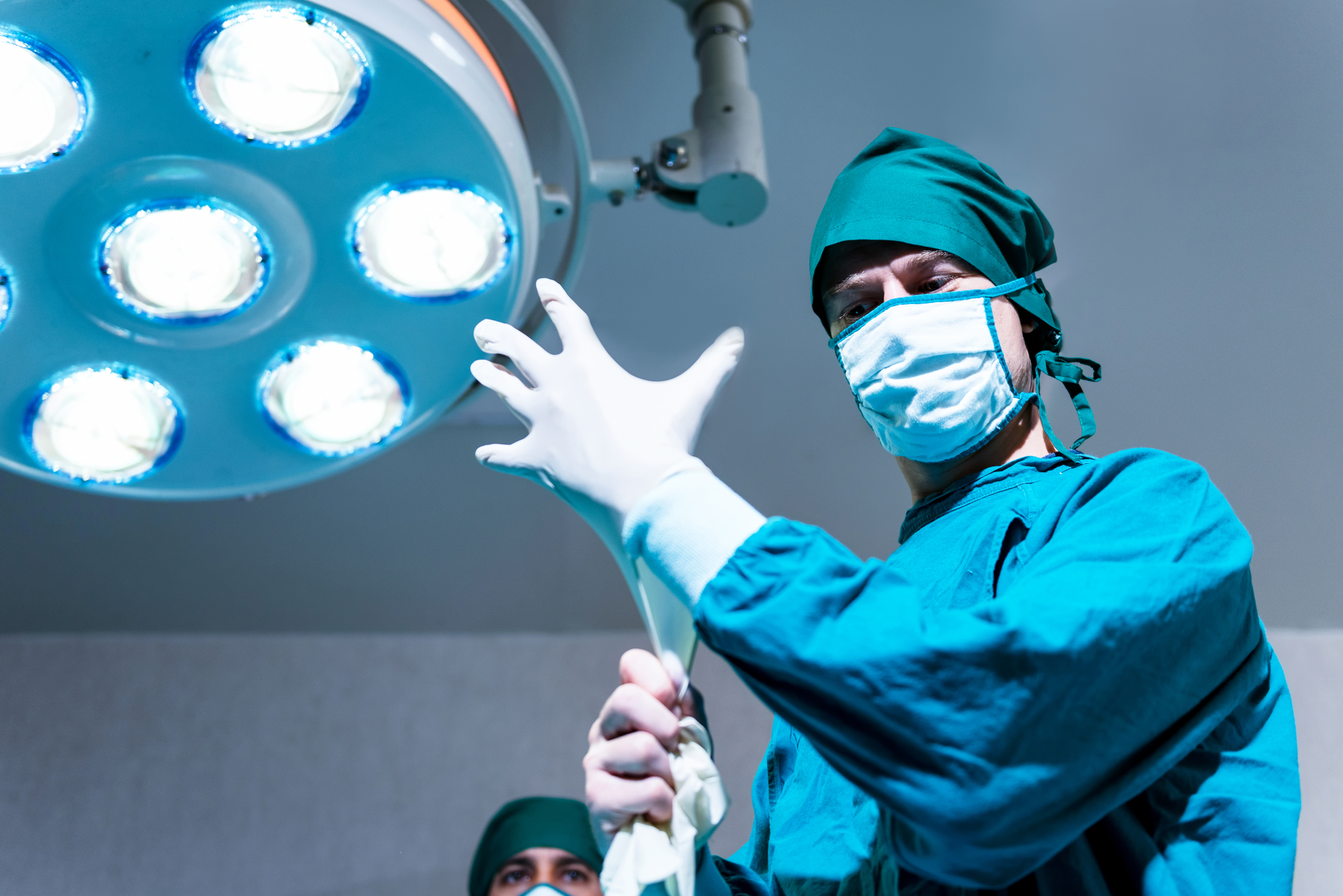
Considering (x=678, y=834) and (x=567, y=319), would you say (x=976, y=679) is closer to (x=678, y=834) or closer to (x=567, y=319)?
(x=678, y=834)

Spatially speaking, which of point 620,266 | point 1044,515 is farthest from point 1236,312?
point 1044,515

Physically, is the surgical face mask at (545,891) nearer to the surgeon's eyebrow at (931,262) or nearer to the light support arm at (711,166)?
the light support arm at (711,166)

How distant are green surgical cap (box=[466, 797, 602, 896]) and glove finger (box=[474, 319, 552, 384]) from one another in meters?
1.89

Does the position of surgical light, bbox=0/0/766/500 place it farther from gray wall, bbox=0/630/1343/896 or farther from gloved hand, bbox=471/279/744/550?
gray wall, bbox=0/630/1343/896

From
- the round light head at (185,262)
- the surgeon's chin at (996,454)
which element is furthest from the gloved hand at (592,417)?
the round light head at (185,262)

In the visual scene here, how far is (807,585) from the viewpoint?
73cm

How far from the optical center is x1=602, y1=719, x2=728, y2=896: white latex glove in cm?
87

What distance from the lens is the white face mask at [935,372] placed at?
3.91 ft

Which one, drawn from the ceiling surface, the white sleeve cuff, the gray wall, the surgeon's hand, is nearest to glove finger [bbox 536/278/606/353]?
the white sleeve cuff

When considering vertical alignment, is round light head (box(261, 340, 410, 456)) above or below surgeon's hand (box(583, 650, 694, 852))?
above

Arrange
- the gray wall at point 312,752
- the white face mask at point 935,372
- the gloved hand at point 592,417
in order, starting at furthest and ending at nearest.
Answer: the gray wall at point 312,752, the white face mask at point 935,372, the gloved hand at point 592,417

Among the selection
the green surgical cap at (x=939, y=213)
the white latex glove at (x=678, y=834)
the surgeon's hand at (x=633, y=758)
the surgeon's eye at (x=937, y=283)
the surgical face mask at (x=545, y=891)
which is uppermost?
the green surgical cap at (x=939, y=213)

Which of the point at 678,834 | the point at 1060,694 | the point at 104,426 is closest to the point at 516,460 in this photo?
the point at 678,834

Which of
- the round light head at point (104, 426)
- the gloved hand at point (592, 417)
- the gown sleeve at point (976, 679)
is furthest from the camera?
the round light head at point (104, 426)
